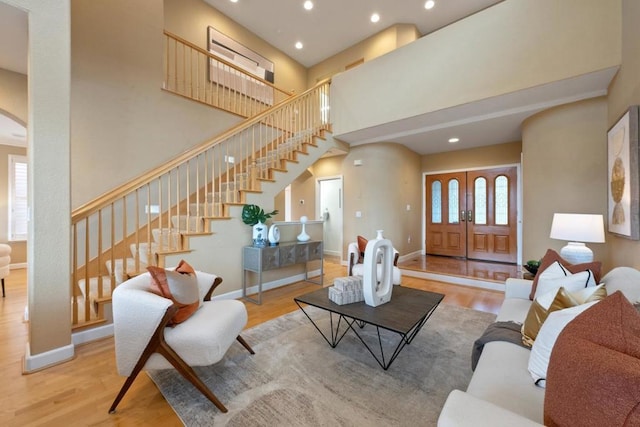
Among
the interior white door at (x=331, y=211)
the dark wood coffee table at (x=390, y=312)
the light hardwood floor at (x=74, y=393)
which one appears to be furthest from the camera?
the interior white door at (x=331, y=211)

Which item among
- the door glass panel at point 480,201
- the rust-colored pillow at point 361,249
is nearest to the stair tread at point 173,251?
the rust-colored pillow at point 361,249

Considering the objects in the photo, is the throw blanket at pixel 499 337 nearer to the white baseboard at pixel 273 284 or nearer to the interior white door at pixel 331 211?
the white baseboard at pixel 273 284

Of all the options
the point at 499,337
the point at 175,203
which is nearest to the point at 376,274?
the point at 499,337

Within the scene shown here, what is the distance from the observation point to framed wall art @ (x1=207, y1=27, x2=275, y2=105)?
5.13 meters

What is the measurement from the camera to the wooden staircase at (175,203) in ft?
8.14

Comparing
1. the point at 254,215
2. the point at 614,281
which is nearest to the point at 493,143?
the point at 614,281

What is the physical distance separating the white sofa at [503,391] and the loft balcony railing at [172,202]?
8.26 ft

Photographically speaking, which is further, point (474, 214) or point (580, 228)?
point (474, 214)

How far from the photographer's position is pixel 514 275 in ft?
14.7

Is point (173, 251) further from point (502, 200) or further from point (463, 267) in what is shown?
point (502, 200)

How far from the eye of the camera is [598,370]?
74 cm

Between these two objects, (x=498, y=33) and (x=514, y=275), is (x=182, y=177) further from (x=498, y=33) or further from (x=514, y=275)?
(x=514, y=275)

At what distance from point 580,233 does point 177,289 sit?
149 inches

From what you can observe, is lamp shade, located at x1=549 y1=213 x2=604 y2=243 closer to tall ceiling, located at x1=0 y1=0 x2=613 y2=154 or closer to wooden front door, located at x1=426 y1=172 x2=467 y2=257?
tall ceiling, located at x1=0 y1=0 x2=613 y2=154
